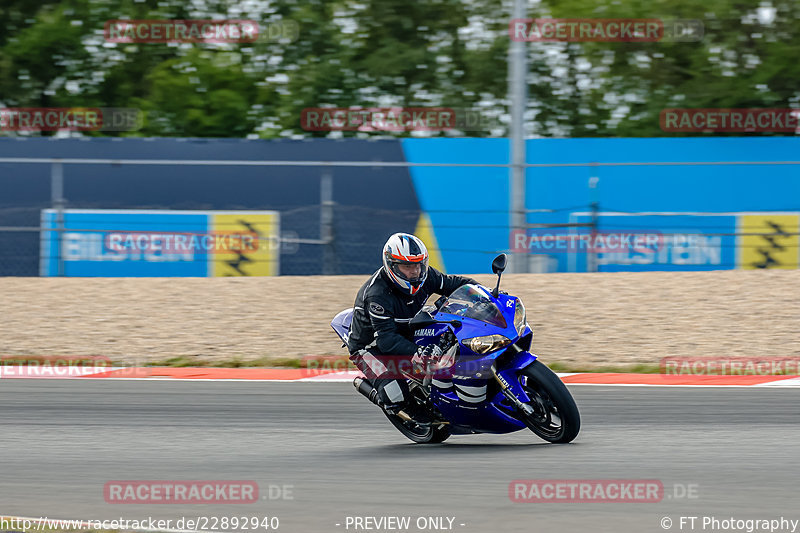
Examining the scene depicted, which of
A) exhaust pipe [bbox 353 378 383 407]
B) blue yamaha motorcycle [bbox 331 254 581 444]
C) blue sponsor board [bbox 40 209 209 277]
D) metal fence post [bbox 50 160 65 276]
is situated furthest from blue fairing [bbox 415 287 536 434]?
metal fence post [bbox 50 160 65 276]

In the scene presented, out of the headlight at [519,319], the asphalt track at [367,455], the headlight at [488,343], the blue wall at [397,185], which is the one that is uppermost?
the blue wall at [397,185]

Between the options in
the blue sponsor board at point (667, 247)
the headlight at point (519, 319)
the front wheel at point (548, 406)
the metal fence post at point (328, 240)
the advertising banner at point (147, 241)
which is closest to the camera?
the front wheel at point (548, 406)

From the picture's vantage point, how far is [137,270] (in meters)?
18.8

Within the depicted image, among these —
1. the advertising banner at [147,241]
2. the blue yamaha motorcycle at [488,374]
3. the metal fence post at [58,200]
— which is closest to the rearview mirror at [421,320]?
the blue yamaha motorcycle at [488,374]

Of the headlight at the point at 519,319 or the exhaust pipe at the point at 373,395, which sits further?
the exhaust pipe at the point at 373,395

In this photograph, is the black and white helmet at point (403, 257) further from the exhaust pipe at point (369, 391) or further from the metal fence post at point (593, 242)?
the metal fence post at point (593, 242)

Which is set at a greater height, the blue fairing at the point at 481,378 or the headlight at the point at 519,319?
the headlight at the point at 519,319

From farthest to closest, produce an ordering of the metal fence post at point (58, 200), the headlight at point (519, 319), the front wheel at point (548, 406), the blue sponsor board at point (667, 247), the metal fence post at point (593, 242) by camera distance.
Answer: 1. the metal fence post at point (58, 200)
2. the blue sponsor board at point (667, 247)
3. the metal fence post at point (593, 242)
4. the headlight at point (519, 319)
5. the front wheel at point (548, 406)

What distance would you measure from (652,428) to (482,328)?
75.9 inches

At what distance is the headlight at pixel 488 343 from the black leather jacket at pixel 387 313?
55 cm

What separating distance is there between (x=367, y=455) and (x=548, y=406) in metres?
1.29

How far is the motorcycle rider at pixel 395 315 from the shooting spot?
8.17 m

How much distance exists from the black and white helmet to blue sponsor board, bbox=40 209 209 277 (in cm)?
1053

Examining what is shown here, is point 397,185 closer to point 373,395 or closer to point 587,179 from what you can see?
point 587,179
